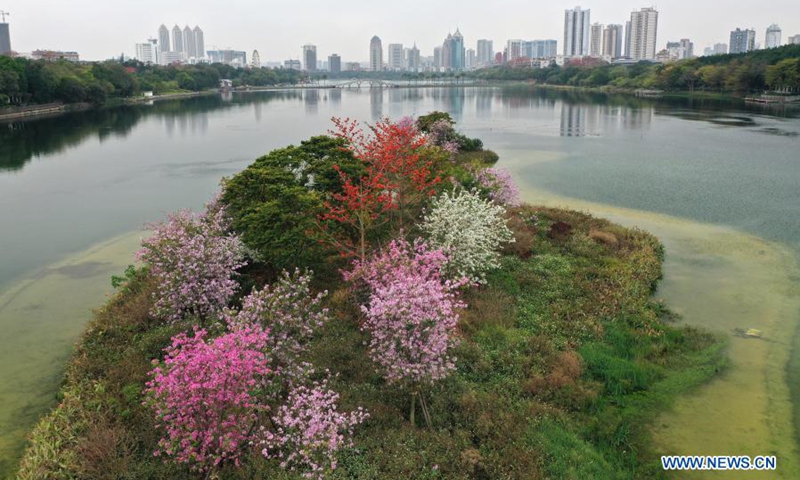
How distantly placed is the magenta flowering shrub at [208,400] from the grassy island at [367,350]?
0.03 meters

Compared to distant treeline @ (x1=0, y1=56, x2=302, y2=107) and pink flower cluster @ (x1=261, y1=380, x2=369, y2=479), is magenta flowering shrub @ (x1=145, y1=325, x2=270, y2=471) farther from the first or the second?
distant treeline @ (x1=0, y1=56, x2=302, y2=107)

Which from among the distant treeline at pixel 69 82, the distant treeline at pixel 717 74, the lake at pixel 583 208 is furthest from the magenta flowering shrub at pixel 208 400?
the distant treeline at pixel 717 74

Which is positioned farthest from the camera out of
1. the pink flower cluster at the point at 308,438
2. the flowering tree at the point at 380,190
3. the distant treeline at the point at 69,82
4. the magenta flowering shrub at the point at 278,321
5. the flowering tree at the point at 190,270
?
the distant treeline at the point at 69,82

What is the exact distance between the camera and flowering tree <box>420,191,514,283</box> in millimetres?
13508

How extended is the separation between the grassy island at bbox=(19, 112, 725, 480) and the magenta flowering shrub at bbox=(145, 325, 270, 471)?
1.3 inches

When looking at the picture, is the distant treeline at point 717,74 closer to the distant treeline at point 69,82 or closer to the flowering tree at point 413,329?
the flowering tree at point 413,329

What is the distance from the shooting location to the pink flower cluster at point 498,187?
62.4 ft

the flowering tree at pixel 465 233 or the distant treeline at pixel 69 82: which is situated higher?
the distant treeline at pixel 69 82

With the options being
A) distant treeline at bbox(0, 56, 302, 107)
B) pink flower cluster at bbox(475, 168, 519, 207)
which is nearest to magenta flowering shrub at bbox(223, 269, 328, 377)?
pink flower cluster at bbox(475, 168, 519, 207)

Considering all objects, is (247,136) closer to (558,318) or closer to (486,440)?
(558,318)

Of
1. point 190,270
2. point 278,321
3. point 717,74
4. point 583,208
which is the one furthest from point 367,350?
point 717,74

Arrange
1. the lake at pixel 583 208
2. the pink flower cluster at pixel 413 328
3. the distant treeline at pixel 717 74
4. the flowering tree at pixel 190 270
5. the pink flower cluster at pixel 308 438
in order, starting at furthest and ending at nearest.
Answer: the distant treeline at pixel 717 74
the flowering tree at pixel 190 270
the lake at pixel 583 208
the pink flower cluster at pixel 413 328
the pink flower cluster at pixel 308 438

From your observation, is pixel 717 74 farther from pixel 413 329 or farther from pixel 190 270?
pixel 413 329

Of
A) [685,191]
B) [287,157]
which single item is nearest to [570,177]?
[685,191]
